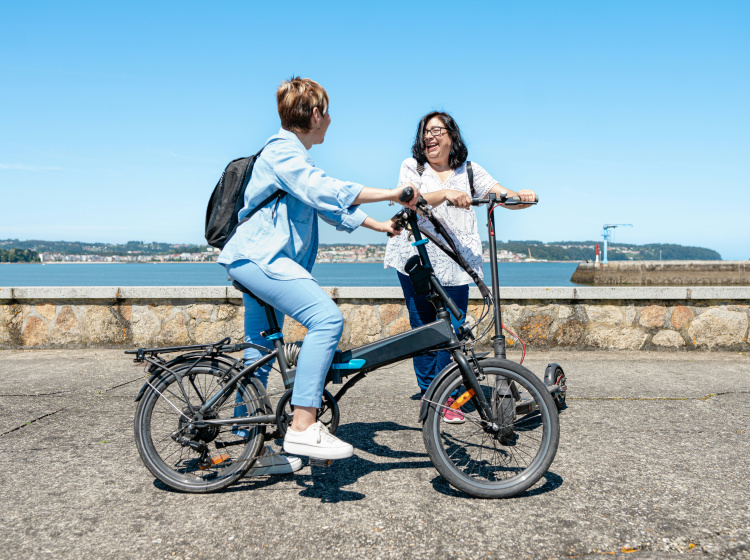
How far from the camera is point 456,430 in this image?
3033 mm

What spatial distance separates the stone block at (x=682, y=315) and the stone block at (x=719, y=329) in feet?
0.21

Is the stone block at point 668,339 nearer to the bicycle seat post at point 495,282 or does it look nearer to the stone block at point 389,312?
the stone block at point 389,312

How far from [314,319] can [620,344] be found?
4.97 metres

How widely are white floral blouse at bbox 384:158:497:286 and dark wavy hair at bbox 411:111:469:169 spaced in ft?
0.19

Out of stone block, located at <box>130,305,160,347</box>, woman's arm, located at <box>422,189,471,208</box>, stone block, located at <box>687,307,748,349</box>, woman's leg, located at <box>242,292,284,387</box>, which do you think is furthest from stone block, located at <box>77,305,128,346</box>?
stone block, located at <box>687,307,748,349</box>

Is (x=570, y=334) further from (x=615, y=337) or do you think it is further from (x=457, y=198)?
(x=457, y=198)

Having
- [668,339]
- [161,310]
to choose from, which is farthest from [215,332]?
[668,339]

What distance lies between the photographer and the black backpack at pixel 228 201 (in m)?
2.80

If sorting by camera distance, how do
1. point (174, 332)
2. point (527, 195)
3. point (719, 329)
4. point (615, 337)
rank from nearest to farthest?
point (527, 195) → point (719, 329) → point (615, 337) → point (174, 332)

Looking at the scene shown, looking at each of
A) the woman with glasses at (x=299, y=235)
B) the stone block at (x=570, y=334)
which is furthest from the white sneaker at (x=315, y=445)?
the stone block at (x=570, y=334)

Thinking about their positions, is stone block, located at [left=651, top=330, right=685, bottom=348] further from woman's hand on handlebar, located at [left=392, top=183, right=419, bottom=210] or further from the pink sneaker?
woman's hand on handlebar, located at [left=392, top=183, right=419, bottom=210]

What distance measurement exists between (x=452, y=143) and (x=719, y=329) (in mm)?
4284

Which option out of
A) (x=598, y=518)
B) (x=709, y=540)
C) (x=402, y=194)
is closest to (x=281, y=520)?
(x=598, y=518)

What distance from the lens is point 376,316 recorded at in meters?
6.66
